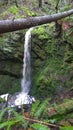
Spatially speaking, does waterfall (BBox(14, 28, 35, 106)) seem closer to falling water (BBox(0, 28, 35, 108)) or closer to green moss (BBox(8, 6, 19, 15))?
falling water (BBox(0, 28, 35, 108))

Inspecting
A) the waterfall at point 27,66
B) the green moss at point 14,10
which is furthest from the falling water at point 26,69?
the green moss at point 14,10

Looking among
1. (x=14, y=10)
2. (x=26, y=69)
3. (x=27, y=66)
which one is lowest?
(x=26, y=69)

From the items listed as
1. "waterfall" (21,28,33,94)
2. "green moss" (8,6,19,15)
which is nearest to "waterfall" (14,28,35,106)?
"waterfall" (21,28,33,94)

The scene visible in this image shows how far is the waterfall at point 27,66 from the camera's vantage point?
12.8m

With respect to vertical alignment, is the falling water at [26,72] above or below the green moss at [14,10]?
below

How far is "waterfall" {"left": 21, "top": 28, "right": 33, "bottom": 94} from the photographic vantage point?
1284cm

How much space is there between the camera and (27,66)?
13211mm

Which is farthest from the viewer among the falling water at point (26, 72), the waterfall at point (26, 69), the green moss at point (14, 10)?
the green moss at point (14, 10)

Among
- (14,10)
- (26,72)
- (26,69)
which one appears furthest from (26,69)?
(14,10)

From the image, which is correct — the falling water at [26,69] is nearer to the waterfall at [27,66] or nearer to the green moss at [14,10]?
the waterfall at [27,66]

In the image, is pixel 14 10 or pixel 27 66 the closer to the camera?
pixel 27 66

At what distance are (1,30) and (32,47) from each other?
10.5 meters

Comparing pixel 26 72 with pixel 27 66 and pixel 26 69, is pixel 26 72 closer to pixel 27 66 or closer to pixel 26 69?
pixel 26 69

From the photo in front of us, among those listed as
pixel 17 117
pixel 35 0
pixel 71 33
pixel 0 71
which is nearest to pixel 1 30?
pixel 17 117
